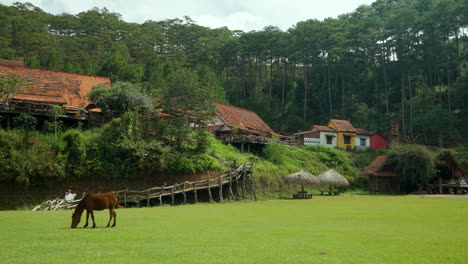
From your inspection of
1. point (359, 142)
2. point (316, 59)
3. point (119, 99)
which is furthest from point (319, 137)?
point (119, 99)

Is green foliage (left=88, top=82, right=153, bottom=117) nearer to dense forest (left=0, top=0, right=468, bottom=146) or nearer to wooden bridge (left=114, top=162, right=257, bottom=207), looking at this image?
wooden bridge (left=114, top=162, right=257, bottom=207)

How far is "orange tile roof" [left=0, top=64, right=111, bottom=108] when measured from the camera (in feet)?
108

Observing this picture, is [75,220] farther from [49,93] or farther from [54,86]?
[54,86]

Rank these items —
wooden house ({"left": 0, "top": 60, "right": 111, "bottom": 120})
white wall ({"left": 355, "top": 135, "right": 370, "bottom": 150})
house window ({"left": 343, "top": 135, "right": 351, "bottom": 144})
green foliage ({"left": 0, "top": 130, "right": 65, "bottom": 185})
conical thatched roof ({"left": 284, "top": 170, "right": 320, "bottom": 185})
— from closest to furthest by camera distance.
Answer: green foliage ({"left": 0, "top": 130, "right": 65, "bottom": 185}), wooden house ({"left": 0, "top": 60, "right": 111, "bottom": 120}), conical thatched roof ({"left": 284, "top": 170, "right": 320, "bottom": 185}), house window ({"left": 343, "top": 135, "right": 351, "bottom": 144}), white wall ({"left": 355, "top": 135, "right": 370, "bottom": 150})

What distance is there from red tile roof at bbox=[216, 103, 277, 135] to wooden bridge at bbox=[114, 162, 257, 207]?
1049 cm

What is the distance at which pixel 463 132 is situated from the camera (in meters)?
50.9

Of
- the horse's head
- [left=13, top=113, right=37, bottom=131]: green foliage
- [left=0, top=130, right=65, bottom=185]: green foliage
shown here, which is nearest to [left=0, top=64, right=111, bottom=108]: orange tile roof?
[left=13, top=113, right=37, bottom=131]: green foliage

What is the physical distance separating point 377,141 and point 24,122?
39.9 meters

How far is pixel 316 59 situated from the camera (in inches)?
2552

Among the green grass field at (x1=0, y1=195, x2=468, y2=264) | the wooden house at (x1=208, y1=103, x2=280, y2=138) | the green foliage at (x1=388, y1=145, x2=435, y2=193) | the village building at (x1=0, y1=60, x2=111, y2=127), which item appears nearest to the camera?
the green grass field at (x1=0, y1=195, x2=468, y2=264)

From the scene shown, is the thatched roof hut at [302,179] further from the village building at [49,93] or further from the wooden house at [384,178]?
the village building at [49,93]

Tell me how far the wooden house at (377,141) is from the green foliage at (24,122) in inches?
1511

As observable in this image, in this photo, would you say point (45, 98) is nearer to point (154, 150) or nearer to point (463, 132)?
point (154, 150)

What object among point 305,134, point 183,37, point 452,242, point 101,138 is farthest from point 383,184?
point 183,37
